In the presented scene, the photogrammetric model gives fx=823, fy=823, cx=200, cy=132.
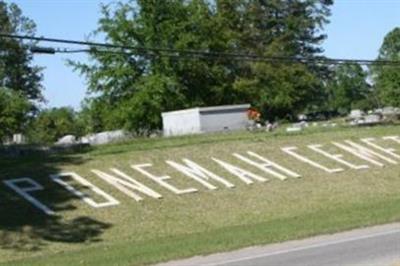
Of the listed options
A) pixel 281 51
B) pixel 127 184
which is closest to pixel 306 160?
pixel 127 184

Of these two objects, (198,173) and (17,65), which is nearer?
(198,173)

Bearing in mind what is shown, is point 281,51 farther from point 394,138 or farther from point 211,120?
point 394,138

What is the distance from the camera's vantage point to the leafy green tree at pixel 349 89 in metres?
142

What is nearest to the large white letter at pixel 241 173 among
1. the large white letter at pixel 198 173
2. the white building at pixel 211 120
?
the large white letter at pixel 198 173

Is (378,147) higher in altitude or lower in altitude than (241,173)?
higher

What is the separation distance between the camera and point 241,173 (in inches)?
1070

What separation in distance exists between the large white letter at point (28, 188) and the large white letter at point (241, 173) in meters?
6.71

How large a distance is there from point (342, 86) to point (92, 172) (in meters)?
124

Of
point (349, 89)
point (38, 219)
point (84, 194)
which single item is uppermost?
point (349, 89)

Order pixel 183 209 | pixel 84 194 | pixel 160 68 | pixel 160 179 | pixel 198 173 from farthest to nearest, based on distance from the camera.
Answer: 1. pixel 160 68
2. pixel 198 173
3. pixel 160 179
4. pixel 84 194
5. pixel 183 209

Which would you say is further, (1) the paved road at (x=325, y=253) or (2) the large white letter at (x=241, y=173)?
(2) the large white letter at (x=241, y=173)

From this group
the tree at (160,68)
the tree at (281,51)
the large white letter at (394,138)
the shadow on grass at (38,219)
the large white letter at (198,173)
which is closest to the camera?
the shadow on grass at (38,219)

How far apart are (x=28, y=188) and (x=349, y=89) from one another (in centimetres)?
12858

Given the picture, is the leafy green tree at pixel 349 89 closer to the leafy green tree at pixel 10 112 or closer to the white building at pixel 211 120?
the leafy green tree at pixel 10 112
